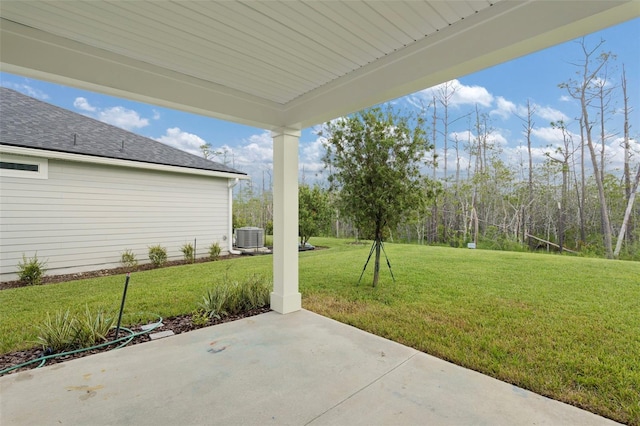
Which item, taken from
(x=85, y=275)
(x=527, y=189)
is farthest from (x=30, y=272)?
(x=527, y=189)

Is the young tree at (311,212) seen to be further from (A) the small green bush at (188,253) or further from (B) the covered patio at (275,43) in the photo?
(B) the covered patio at (275,43)

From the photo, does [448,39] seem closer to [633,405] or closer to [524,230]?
[633,405]

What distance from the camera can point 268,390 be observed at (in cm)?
205

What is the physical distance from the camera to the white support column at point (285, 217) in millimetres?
3598

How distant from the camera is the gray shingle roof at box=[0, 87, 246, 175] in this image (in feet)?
18.9

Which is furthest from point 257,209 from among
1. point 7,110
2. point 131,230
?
point 7,110

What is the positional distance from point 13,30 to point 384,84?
266 centimetres

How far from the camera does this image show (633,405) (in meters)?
1.89

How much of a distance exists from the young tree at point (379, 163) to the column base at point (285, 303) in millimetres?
1721

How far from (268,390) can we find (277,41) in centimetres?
257

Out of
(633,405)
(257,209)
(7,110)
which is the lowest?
(633,405)

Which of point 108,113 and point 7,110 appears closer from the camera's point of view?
point 7,110

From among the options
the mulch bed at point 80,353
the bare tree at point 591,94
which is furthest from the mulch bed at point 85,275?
the bare tree at point 591,94

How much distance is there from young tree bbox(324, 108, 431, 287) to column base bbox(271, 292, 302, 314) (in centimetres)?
172
